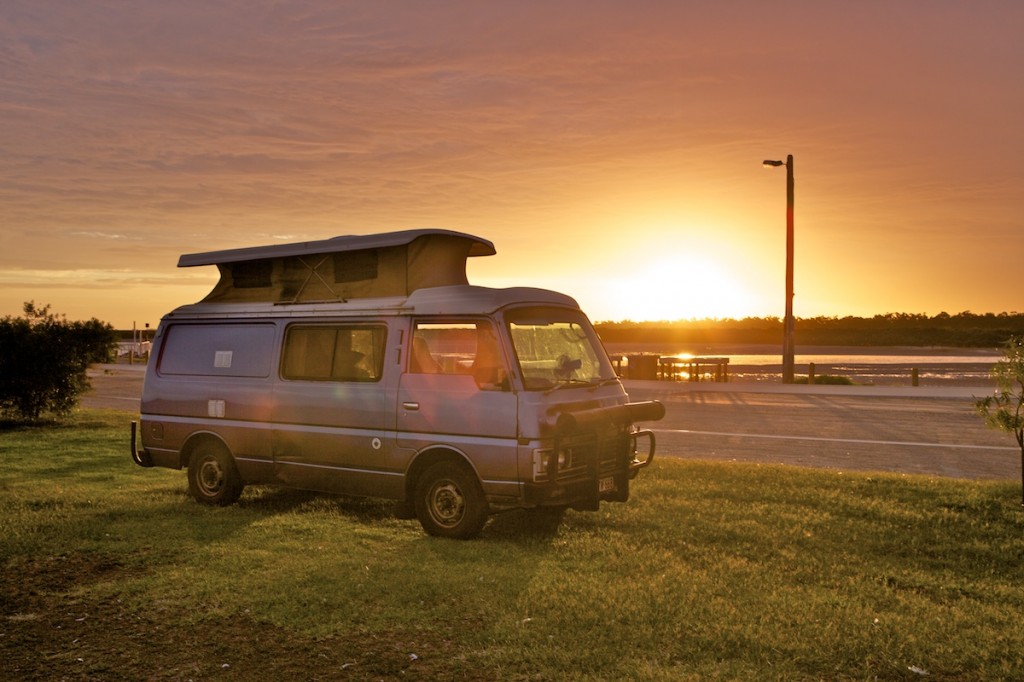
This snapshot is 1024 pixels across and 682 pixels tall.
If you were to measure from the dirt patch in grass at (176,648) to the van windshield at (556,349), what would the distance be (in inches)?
117

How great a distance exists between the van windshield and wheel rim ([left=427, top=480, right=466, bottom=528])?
1339 mm

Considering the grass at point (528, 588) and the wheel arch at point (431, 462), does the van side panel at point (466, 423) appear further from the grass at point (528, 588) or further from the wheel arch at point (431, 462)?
the grass at point (528, 588)

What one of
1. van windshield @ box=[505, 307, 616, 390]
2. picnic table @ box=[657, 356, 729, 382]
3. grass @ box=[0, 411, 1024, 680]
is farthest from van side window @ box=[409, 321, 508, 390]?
picnic table @ box=[657, 356, 729, 382]

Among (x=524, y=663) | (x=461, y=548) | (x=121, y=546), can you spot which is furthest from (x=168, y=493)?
(x=524, y=663)

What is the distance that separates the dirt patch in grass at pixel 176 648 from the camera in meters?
5.22

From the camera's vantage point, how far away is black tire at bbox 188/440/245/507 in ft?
32.7

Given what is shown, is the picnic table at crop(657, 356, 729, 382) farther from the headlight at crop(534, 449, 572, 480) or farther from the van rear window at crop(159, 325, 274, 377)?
the headlight at crop(534, 449, 572, 480)

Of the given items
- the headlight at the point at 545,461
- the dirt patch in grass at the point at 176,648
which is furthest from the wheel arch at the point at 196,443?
the headlight at the point at 545,461

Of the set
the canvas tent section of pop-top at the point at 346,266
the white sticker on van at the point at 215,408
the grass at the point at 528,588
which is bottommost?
the grass at the point at 528,588

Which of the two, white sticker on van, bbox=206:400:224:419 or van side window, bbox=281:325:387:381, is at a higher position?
van side window, bbox=281:325:387:381

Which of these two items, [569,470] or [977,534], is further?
[977,534]

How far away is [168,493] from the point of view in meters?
10.9

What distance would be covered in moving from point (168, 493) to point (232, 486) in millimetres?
1446

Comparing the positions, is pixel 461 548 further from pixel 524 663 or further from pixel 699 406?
pixel 699 406
